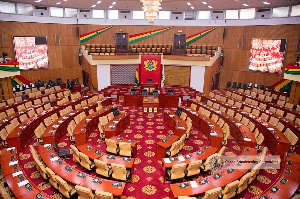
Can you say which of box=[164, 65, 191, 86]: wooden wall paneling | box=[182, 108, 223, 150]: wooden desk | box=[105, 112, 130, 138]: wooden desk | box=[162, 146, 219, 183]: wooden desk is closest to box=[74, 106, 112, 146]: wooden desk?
box=[105, 112, 130, 138]: wooden desk

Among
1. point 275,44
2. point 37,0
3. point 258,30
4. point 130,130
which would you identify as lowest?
point 130,130

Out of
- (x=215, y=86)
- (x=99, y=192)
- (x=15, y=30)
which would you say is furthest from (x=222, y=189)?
(x=15, y=30)

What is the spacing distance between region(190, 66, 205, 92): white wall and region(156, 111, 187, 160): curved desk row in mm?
7878

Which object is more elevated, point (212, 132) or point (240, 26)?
point (240, 26)

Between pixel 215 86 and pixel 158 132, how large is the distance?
11555 millimetres

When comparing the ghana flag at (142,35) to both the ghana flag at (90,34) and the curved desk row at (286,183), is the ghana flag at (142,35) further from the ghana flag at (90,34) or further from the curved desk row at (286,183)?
the curved desk row at (286,183)

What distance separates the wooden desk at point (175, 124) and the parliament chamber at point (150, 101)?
0.05 metres

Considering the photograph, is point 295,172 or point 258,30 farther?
point 258,30

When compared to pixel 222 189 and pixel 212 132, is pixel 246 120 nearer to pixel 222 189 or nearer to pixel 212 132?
pixel 212 132

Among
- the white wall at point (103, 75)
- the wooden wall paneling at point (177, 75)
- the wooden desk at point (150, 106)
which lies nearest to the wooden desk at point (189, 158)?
the wooden desk at point (150, 106)

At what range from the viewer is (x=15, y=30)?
1791cm

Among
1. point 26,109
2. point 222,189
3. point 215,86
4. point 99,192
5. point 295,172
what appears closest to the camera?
point 99,192

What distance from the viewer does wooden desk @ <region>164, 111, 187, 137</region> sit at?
10430 mm

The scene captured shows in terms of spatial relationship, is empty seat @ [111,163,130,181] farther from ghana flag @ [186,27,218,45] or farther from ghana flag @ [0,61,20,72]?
ghana flag @ [186,27,218,45]
